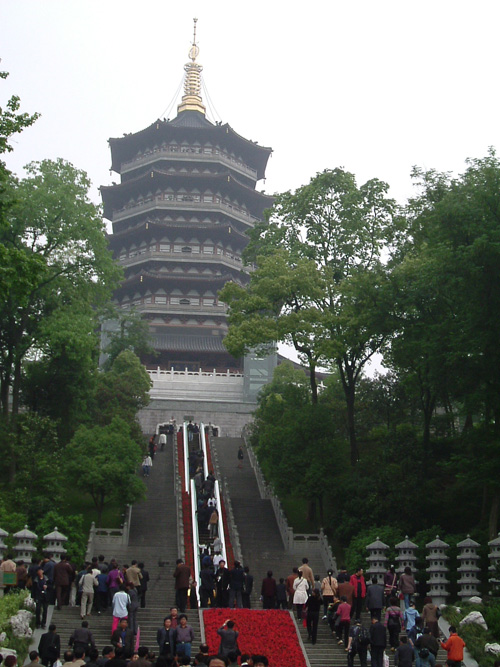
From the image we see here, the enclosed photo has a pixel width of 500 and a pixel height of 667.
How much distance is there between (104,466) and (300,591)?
9.87 metres

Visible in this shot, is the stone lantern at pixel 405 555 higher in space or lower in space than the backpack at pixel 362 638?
higher

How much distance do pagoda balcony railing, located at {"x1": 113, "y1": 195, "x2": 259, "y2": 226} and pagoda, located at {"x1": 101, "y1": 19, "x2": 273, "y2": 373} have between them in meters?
0.06

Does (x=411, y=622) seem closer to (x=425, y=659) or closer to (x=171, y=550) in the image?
(x=425, y=659)

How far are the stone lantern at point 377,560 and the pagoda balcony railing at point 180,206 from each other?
115 feet

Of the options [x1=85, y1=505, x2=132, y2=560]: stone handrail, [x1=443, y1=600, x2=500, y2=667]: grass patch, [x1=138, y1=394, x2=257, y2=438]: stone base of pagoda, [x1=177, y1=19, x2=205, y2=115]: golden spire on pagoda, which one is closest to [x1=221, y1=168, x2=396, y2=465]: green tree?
[x1=85, y1=505, x2=132, y2=560]: stone handrail

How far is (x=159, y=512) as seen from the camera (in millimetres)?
27656

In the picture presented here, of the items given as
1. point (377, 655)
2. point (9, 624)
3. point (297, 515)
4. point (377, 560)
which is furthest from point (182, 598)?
point (297, 515)

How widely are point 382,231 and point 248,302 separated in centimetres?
490

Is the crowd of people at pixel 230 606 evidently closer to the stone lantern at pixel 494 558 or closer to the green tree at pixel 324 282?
the stone lantern at pixel 494 558

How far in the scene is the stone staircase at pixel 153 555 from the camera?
53.7 feet

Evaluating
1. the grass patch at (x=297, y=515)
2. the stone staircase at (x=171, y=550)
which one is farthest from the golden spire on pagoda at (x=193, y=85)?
the grass patch at (x=297, y=515)

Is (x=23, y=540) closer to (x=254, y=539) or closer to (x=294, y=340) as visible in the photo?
(x=254, y=539)

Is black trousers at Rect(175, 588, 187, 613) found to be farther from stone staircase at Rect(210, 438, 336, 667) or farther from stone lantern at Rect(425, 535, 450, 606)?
stone lantern at Rect(425, 535, 450, 606)

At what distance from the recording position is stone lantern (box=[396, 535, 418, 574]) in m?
19.9
